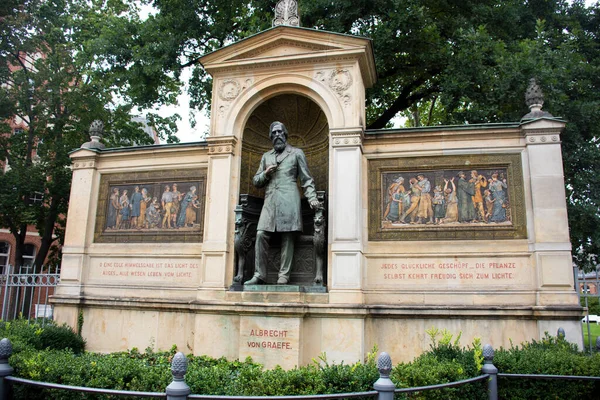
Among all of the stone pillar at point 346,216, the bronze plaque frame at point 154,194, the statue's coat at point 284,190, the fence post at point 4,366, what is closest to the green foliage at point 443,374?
the stone pillar at point 346,216

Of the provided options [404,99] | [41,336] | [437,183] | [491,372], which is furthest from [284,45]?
[404,99]

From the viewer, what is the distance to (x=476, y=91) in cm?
1469

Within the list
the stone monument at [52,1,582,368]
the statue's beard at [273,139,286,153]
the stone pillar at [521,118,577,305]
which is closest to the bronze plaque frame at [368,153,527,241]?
the stone monument at [52,1,582,368]

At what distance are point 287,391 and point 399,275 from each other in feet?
16.0

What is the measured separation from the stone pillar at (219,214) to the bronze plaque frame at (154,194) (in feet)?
1.81

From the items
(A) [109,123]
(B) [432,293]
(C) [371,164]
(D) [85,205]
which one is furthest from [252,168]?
(A) [109,123]

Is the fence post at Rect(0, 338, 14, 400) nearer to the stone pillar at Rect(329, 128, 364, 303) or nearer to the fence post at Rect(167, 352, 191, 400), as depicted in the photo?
the fence post at Rect(167, 352, 191, 400)

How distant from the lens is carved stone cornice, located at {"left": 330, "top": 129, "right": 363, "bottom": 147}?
34.2 feet

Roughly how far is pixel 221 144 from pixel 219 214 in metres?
1.65

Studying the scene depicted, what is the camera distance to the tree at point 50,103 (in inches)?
736

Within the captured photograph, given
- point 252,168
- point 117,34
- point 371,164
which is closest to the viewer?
point 371,164

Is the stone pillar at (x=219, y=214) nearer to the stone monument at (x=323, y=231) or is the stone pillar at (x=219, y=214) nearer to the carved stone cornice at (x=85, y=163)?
the stone monument at (x=323, y=231)

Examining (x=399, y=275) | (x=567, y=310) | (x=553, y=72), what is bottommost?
(x=567, y=310)

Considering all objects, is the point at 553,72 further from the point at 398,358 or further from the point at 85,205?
the point at 85,205
